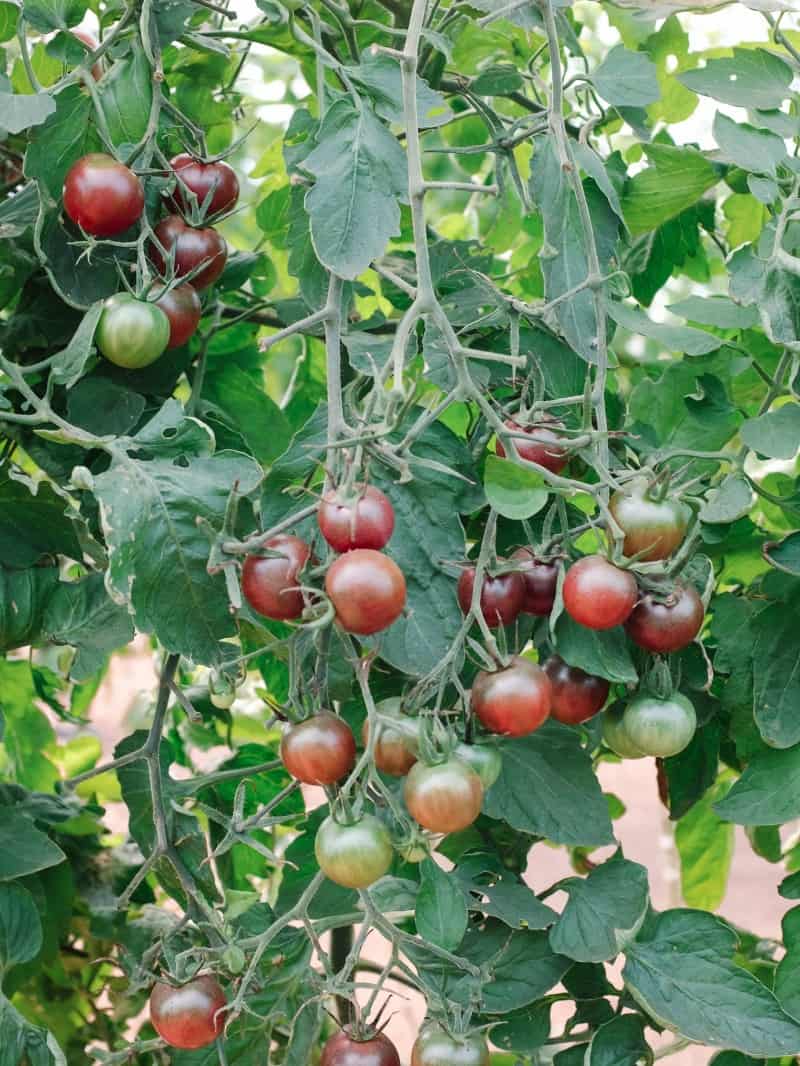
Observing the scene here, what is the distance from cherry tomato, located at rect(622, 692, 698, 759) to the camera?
2.14ft

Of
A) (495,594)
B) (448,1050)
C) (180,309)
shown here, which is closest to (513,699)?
(495,594)

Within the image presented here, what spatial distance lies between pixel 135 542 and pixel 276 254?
723mm

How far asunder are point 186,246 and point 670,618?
1.15ft

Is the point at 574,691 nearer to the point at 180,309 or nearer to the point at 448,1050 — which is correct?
the point at 448,1050

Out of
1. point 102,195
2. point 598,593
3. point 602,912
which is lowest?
point 602,912

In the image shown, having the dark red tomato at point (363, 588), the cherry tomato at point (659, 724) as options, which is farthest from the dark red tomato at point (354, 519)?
the cherry tomato at point (659, 724)

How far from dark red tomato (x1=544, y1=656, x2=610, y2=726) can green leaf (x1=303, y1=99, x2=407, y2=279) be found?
0.78 ft

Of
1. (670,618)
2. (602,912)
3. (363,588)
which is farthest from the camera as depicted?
(602,912)

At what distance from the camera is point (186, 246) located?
721 mm

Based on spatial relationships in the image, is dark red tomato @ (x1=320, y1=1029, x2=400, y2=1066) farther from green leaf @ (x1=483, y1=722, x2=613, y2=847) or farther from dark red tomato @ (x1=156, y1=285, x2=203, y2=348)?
dark red tomato @ (x1=156, y1=285, x2=203, y2=348)

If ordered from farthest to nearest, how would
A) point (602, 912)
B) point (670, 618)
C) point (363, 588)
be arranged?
point (602, 912) < point (670, 618) < point (363, 588)

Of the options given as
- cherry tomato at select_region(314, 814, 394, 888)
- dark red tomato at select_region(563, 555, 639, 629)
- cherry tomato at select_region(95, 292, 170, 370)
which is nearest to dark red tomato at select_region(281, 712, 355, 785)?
cherry tomato at select_region(314, 814, 394, 888)

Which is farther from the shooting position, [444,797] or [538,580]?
[538,580]

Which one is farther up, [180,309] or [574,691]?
[180,309]
